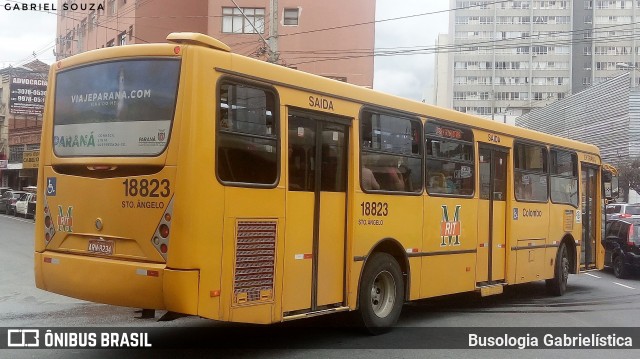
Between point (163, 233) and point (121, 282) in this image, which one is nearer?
point (163, 233)

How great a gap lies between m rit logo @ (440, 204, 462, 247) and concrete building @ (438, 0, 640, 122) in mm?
109220

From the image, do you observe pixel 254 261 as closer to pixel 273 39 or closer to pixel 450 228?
pixel 450 228

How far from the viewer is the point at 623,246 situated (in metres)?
17.2

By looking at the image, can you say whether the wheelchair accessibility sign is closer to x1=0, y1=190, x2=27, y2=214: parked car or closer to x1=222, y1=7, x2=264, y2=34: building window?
x1=222, y1=7, x2=264, y2=34: building window

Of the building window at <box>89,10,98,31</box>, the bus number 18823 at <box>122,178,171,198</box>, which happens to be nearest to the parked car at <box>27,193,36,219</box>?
the building window at <box>89,10,98,31</box>

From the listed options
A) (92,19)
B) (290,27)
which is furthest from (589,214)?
(92,19)

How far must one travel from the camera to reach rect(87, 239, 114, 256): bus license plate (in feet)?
20.3

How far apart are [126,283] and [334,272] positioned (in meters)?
2.51

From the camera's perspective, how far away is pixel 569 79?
380ft

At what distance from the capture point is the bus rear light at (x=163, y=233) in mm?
5852

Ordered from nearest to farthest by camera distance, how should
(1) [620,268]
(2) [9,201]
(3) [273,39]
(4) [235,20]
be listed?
(1) [620,268] → (3) [273,39] → (4) [235,20] → (2) [9,201]

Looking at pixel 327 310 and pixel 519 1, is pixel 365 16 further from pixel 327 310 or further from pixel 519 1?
pixel 519 1

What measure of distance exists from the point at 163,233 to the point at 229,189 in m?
0.76

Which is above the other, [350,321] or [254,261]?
[254,261]
